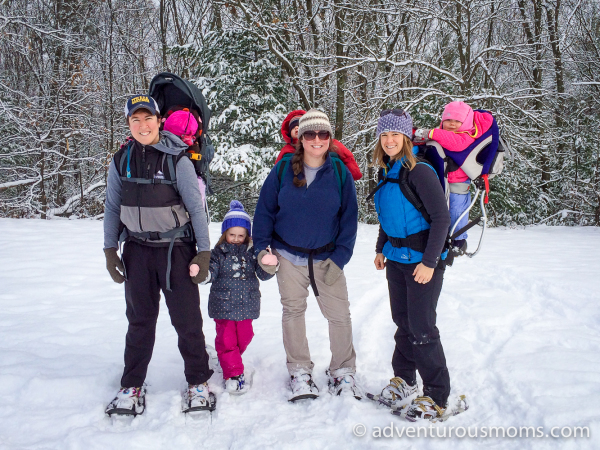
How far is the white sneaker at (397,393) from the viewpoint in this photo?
2.69m

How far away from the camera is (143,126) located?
2.54 m

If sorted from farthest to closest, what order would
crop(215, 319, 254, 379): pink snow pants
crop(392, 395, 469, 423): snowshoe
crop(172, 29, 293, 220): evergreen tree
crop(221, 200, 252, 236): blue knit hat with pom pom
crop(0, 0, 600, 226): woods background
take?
1. crop(172, 29, 293, 220): evergreen tree
2. crop(0, 0, 600, 226): woods background
3. crop(221, 200, 252, 236): blue knit hat with pom pom
4. crop(215, 319, 254, 379): pink snow pants
5. crop(392, 395, 469, 423): snowshoe

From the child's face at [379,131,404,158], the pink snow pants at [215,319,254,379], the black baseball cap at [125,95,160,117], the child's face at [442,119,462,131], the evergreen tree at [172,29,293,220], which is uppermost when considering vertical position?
the evergreen tree at [172,29,293,220]

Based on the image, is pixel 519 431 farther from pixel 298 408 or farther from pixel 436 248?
pixel 298 408

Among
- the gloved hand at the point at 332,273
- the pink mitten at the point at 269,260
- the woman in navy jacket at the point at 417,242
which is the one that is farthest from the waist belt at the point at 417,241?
the pink mitten at the point at 269,260

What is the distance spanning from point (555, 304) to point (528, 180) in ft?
33.3

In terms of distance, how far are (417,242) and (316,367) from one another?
1.41 meters

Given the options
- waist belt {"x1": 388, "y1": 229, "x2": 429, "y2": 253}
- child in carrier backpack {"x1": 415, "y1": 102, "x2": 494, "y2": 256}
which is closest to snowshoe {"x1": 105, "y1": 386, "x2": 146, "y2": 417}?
waist belt {"x1": 388, "y1": 229, "x2": 429, "y2": 253}

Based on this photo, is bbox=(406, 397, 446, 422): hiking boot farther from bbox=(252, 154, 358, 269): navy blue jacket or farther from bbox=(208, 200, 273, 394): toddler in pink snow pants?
bbox=(208, 200, 273, 394): toddler in pink snow pants

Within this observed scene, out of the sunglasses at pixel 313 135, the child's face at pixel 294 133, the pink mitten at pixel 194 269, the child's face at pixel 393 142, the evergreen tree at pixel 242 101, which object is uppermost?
the evergreen tree at pixel 242 101

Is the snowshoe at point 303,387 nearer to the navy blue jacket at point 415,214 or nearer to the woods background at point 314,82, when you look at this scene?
the navy blue jacket at point 415,214

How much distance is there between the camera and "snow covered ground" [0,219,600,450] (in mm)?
2340

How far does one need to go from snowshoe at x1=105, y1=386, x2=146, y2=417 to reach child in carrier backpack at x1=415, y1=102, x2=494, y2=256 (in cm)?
234

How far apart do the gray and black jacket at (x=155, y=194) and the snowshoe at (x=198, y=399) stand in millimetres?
981
